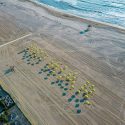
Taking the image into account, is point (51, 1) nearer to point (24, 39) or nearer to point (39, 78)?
point (24, 39)

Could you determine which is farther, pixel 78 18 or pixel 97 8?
pixel 97 8

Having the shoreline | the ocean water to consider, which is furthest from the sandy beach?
the ocean water

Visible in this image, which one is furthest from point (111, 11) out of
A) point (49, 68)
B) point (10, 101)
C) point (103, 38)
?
point (10, 101)

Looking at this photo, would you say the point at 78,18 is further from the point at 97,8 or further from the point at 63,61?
the point at 63,61

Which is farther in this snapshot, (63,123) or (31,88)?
(31,88)

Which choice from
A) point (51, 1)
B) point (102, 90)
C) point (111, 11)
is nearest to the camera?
point (102, 90)

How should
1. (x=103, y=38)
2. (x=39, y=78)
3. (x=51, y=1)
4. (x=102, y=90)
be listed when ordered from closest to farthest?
(x=102, y=90), (x=39, y=78), (x=103, y=38), (x=51, y=1)

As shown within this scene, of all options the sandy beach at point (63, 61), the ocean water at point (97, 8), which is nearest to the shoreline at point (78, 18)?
the sandy beach at point (63, 61)

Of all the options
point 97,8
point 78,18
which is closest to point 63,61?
point 78,18
